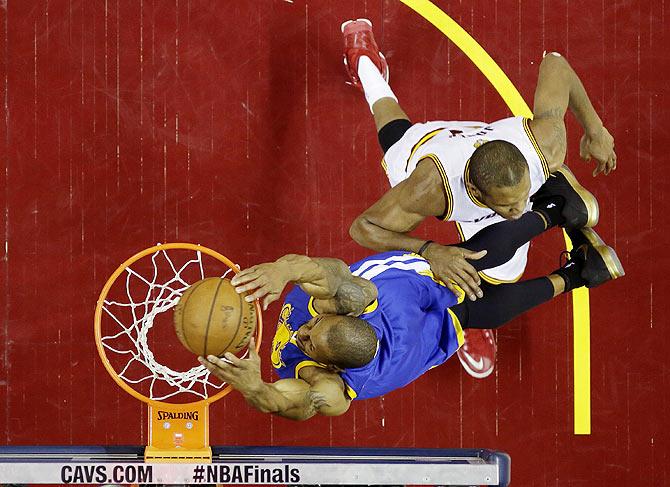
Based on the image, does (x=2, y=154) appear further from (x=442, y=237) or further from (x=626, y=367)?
(x=626, y=367)

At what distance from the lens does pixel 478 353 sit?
6410 mm

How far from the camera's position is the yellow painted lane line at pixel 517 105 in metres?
6.52

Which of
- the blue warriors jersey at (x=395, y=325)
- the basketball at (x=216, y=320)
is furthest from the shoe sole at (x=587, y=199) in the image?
the basketball at (x=216, y=320)

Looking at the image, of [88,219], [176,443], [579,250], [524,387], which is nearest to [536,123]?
[579,250]

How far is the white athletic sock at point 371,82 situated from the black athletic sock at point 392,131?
0.26 metres

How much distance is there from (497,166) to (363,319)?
3.34ft

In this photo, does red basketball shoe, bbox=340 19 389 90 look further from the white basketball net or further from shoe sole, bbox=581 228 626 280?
shoe sole, bbox=581 228 626 280

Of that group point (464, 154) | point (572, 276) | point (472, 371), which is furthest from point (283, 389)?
point (472, 371)

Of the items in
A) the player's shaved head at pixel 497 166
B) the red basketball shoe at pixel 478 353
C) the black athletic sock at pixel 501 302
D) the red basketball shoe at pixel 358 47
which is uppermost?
the red basketball shoe at pixel 358 47

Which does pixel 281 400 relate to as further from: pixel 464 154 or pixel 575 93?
pixel 575 93

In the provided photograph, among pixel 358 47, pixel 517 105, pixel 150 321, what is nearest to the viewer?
pixel 150 321

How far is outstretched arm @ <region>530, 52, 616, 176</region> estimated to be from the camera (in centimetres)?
523

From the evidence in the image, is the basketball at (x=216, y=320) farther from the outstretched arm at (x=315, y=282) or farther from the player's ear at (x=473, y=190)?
the player's ear at (x=473, y=190)

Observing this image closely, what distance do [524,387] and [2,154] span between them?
12.6 feet
